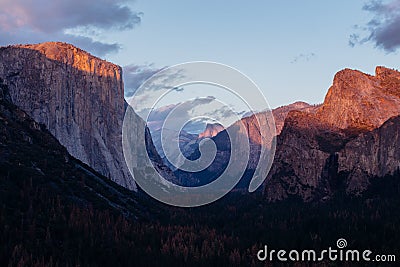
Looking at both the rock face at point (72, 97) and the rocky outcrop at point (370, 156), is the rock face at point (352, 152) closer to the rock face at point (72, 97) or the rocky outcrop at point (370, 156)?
the rocky outcrop at point (370, 156)

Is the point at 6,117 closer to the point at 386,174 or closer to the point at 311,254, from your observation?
the point at 311,254

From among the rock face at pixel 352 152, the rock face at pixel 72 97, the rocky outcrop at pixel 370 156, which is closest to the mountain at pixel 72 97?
the rock face at pixel 72 97

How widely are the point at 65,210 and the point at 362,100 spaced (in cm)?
15904

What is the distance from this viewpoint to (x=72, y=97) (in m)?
167

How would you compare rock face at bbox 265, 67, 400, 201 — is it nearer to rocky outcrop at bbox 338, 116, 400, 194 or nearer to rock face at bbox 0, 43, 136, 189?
rocky outcrop at bbox 338, 116, 400, 194

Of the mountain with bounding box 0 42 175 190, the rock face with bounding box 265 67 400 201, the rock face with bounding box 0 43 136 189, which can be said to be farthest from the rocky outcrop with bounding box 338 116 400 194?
the rock face with bounding box 0 43 136 189

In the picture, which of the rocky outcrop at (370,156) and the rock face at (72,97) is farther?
the rocky outcrop at (370,156)

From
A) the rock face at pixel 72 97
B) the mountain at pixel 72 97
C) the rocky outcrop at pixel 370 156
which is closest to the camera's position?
the mountain at pixel 72 97

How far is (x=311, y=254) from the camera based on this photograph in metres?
81.8

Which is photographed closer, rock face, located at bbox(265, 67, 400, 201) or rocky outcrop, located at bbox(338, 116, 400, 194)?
rocky outcrop, located at bbox(338, 116, 400, 194)

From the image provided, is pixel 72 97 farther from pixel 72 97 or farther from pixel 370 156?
pixel 370 156

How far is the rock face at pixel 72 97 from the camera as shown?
15012 cm

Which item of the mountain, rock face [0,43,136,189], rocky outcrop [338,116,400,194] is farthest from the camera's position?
rocky outcrop [338,116,400,194]

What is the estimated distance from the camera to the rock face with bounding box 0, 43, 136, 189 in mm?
150125
